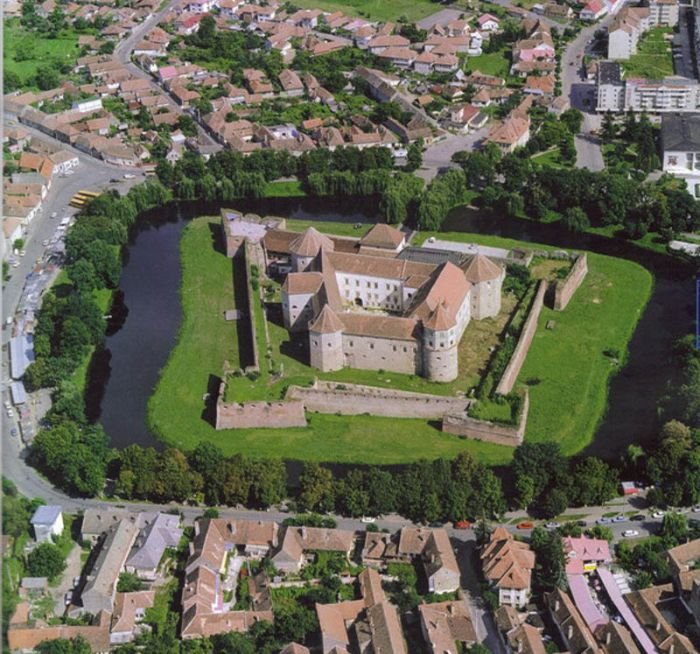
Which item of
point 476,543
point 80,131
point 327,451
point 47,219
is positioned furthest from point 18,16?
point 476,543

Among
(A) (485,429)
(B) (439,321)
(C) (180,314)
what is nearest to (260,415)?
(B) (439,321)

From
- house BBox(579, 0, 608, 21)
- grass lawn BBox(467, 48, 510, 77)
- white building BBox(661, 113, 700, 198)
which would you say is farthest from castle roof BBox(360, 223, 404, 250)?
house BBox(579, 0, 608, 21)

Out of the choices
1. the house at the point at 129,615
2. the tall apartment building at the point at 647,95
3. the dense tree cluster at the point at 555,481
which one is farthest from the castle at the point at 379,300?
the tall apartment building at the point at 647,95

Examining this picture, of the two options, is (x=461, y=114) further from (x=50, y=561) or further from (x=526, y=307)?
(x=50, y=561)

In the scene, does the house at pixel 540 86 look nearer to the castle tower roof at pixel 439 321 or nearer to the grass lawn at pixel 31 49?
the grass lawn at pixel 31 49

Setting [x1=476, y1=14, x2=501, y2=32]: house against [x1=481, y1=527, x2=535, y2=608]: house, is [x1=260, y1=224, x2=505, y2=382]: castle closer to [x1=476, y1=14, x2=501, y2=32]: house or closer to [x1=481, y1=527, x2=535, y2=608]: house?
[x1=481, y1=527, x2=535, y2=608]: house
